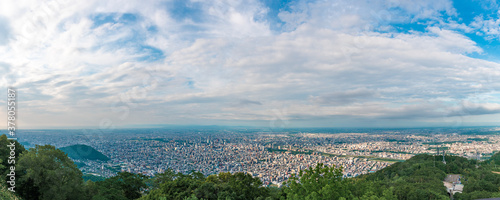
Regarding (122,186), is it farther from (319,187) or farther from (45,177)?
(319,187)

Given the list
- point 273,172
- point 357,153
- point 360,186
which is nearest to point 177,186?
point 360,186

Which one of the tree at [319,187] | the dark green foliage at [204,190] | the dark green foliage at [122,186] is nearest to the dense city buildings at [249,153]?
the dark green foliage at [122,186]

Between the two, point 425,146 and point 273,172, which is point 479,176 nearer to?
point 273,172

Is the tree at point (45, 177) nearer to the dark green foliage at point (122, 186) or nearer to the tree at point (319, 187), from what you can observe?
the dark green foliage at point (122, 186)

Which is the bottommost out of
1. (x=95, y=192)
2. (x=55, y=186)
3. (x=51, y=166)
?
(x=95, y=192)

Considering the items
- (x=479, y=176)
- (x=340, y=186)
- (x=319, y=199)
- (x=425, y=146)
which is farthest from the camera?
(x=425, y=146)

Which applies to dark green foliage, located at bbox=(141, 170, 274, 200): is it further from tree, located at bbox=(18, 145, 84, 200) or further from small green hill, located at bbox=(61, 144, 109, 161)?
small green hill, located at bbox=(61, 144, 109, 161)
